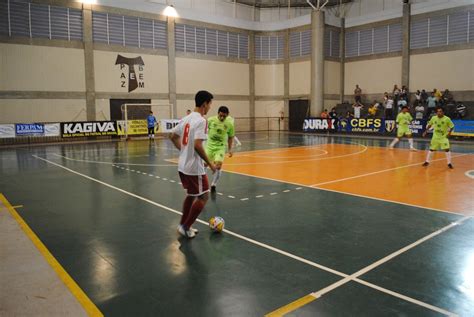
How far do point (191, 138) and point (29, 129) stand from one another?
77.0 feet

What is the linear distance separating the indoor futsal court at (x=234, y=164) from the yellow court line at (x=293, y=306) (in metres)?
0.03

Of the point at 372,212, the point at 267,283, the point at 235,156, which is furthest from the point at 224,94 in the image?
the point at 267,283

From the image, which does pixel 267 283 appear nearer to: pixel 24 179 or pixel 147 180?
pixel 147 180

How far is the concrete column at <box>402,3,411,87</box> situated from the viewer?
33.6 m

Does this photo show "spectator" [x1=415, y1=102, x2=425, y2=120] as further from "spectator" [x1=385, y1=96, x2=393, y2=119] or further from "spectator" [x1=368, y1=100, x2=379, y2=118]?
"spectator" [x1=368, y1=100, x2=379, y2=118]

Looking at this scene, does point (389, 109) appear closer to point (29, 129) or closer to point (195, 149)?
point (29, 129)

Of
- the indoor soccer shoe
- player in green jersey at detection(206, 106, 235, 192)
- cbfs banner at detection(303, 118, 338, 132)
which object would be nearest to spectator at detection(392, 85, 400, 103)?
cbfs banner at detection(303, 118, 338, 132)

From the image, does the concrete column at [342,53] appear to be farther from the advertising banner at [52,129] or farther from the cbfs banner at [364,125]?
the advertising banner at [52,129]

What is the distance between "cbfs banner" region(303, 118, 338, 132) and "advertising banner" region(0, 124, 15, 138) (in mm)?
22727

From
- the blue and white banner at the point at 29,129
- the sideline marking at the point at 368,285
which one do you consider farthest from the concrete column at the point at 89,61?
the sideline marking at the point at 368,285

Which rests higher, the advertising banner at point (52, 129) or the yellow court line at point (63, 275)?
the advertising banner at point (52, 129)

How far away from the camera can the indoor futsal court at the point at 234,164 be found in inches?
194

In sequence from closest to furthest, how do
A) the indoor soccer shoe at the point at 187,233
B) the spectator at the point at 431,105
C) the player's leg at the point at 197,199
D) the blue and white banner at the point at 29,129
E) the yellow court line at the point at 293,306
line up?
the yellow court line at the point at 293,306, the player's leg at the point at 197,199, the indoor soccer shoe at the point at 187,233, the blue and white banner at the point at 29,129, the spectator at the point at 431,105

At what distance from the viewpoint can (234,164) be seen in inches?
635
